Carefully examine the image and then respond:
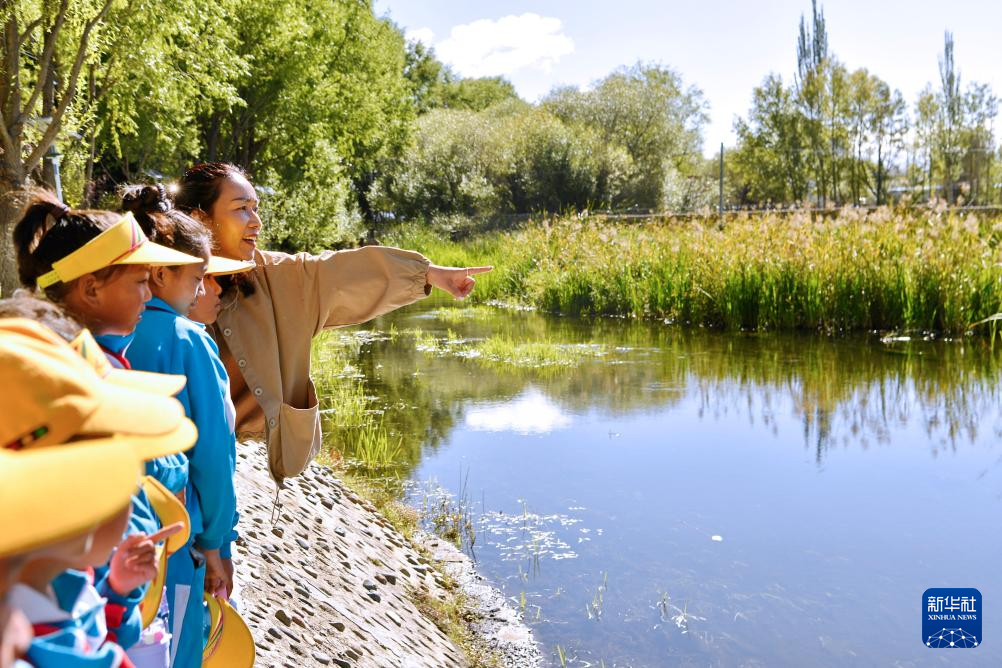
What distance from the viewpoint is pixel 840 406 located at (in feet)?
30.5

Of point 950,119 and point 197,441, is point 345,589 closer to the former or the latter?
point 197,441

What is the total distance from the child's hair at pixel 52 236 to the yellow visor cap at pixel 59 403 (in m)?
0.76

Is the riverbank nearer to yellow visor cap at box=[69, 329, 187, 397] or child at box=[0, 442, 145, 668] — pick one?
yellow visor cap at box=[69, 329, 187, 397]

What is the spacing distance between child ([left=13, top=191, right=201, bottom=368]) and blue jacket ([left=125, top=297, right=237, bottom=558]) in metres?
0.22

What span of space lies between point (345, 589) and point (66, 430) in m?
3.40

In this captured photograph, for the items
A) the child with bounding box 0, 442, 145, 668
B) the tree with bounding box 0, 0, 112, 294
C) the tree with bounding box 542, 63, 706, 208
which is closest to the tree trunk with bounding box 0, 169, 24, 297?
the tree with bounding box 0, 0, 112, 294

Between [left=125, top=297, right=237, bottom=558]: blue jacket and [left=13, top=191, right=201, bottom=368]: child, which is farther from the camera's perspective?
[left=125, top=297, right=237, bottom=558]: blue jacket

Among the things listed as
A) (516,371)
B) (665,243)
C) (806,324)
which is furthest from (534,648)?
(665,243)

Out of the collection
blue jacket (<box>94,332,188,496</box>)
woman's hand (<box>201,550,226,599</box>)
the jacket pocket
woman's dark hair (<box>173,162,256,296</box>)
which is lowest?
woman's hand (<box>201,550,226,599</box>)

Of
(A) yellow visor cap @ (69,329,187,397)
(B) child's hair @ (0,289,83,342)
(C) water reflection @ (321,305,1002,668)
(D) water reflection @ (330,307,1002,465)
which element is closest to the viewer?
(A) yellow visor cap @ (69,329,187,397)

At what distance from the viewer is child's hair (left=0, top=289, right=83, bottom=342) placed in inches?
57.3

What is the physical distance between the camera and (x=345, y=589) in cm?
432

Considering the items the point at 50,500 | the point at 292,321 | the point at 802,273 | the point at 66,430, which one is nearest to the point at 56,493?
the point at 50,500

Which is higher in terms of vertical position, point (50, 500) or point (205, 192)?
point (205, 192)
